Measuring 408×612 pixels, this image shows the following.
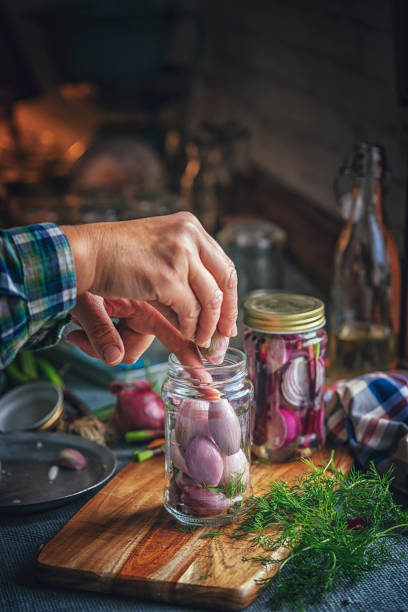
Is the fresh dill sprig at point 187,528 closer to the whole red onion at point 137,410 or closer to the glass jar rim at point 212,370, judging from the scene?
the glass jar rim at point 212,370

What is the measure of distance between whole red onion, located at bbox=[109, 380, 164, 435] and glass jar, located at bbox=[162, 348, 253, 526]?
225 mm

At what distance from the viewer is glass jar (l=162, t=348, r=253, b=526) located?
87 cm

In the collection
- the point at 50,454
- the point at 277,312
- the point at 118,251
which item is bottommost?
the point at 50,454

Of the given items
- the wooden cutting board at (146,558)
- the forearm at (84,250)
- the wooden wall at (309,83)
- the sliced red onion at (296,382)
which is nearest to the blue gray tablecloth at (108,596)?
the wooden cutting board at (146,558)

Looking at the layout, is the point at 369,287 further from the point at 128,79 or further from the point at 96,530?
the point at 128,79

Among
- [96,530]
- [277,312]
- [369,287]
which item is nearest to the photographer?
[96,530]

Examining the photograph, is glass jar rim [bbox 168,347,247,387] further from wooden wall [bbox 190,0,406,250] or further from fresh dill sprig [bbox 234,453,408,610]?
wooden wall [bbox 190,0,406,250]

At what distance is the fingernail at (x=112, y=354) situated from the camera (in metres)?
0.92

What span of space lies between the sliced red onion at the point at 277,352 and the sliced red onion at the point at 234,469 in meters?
0.16

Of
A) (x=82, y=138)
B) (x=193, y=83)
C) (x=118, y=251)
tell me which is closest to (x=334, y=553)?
(x=118, y=251)

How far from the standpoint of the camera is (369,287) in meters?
1.43

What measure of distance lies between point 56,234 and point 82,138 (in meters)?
2.57

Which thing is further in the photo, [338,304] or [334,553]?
[338,304]

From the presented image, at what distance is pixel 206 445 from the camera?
0.86m
